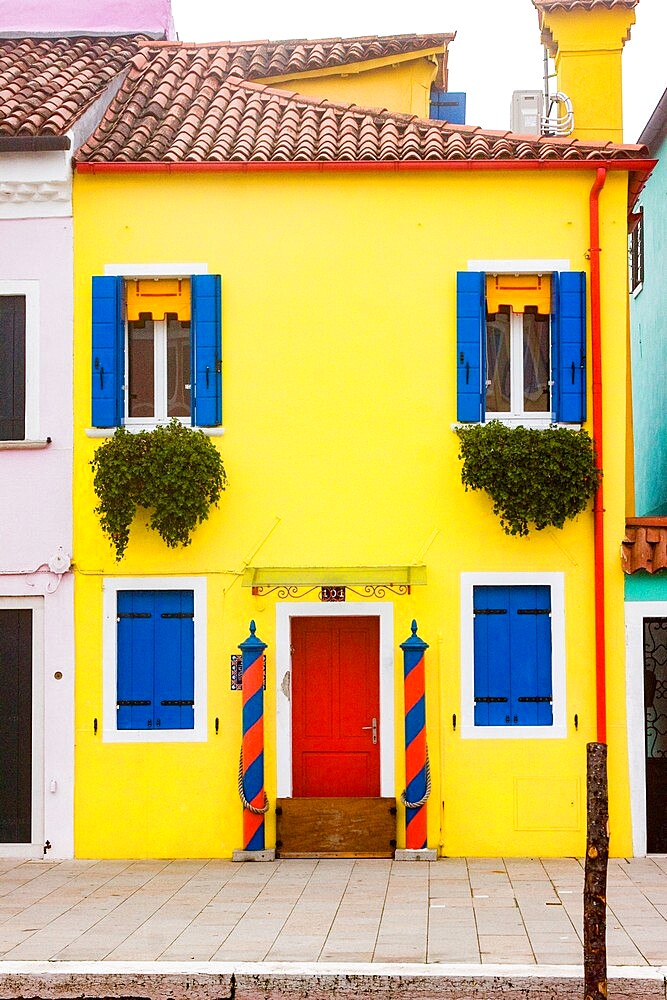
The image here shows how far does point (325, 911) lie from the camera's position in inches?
447

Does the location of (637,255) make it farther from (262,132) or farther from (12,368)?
(12,368)

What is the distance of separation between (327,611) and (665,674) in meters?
3.50

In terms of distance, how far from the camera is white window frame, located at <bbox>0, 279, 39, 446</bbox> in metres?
14.2

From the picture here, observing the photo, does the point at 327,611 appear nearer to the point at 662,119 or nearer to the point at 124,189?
the point at 124,189

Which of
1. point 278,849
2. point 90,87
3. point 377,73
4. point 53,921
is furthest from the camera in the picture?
point 377,73

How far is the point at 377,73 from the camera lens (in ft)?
57.1

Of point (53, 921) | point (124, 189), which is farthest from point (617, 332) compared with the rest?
point (53, 921)

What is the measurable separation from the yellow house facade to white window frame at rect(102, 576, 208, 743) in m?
0.02

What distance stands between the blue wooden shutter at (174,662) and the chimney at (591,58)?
7.03 metres

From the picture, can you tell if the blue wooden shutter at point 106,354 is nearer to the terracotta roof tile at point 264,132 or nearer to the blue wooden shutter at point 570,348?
the terracotta roof tile at point 264,132

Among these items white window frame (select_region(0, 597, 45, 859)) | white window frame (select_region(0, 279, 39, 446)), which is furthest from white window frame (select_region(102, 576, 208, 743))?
white window frame (select_region(0, 279, 39, 446))

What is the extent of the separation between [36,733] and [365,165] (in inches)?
264

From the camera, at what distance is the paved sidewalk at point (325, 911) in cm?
1014

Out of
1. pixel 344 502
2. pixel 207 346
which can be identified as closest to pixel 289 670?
pixel 344 502
